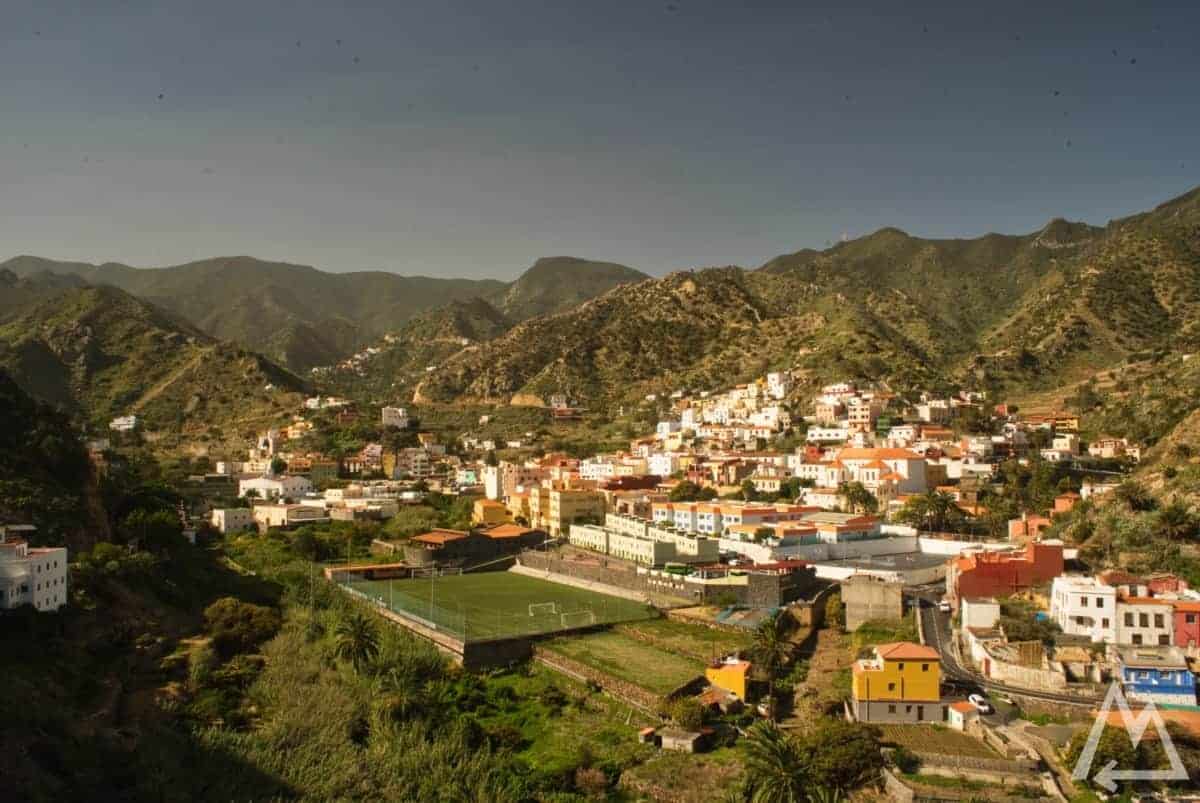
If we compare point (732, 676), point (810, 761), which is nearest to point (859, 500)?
point (732, 676)

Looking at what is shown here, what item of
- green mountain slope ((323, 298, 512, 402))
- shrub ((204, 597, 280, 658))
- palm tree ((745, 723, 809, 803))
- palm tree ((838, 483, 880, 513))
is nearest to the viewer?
palm tree ((745, 723, 809, 803))

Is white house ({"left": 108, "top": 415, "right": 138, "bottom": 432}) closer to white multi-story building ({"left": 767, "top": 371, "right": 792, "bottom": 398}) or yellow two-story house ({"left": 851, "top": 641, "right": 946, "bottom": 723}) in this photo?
white multi-story building ({"left": 767, "top": 371, "right": 792, "bottom": 398})

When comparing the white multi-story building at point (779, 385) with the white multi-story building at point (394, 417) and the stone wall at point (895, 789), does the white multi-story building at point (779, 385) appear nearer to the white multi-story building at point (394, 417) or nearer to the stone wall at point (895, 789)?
the white multi-story building at point (394, 417)

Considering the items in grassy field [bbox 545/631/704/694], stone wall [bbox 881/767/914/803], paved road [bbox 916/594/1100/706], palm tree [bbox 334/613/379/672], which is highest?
palm tree [bbox 334/613/379/672]

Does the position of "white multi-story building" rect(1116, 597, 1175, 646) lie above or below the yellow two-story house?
above

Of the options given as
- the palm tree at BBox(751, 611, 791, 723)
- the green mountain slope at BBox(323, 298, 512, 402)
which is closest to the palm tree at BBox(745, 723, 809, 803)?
the palm tree at BBox(751, 611, 791, 723)

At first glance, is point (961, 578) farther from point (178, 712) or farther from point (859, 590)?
point (178, 712)
